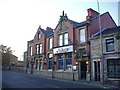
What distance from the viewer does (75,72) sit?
23.0 m

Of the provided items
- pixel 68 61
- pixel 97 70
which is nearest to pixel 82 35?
pixel 68 61

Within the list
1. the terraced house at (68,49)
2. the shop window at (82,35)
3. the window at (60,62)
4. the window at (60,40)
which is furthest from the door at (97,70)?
the window at (60,40)

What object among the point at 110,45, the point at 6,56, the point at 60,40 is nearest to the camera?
the point at 110,45

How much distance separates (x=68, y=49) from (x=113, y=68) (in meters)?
9.06

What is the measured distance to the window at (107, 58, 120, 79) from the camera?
59.4ft

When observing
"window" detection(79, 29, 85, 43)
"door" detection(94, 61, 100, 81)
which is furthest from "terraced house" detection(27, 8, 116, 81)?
"door" detection(94, 61, 100, 81)

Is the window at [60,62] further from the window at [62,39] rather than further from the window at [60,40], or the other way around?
the window at [62,39]

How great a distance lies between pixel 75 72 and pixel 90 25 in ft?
26.6

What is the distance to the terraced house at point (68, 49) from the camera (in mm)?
22750

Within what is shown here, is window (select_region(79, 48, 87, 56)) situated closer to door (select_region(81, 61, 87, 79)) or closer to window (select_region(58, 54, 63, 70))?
door (select_region(81, 61, 87, 79))

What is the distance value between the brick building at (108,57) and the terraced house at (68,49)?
93 cm

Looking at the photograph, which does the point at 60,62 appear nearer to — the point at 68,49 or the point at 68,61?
the point at 68,61

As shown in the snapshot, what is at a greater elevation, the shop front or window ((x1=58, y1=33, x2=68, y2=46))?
window ((x1=58, y1=33, x2=68, y2=46))

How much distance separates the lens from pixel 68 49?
83.0 ft
